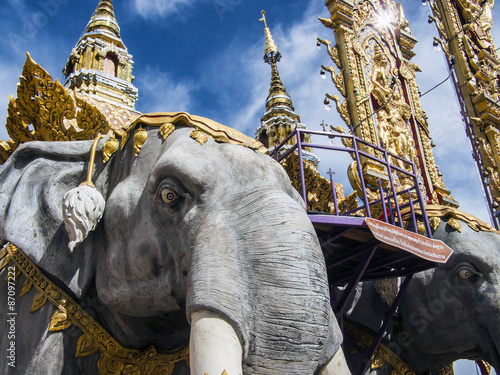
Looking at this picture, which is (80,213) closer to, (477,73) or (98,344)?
(98,344)

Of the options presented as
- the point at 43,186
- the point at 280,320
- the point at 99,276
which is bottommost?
the point at 280,320

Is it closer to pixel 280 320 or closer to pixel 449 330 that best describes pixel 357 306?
pixel 449 330

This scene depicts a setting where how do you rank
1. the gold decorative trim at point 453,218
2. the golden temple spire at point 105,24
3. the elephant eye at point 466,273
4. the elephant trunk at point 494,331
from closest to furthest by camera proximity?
the elephant trunk at point 494,331, the elephant eye at point 466,273, the gold decorative trim at point 453,218, the golden temple spire at point 105,24

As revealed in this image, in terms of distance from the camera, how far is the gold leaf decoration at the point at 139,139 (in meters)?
2.02

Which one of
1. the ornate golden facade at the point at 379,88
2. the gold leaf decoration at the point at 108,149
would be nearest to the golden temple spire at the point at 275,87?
the ornate golden facade at the point at 379,88

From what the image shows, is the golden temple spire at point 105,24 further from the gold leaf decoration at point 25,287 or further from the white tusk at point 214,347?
the white tusk at point 214,347

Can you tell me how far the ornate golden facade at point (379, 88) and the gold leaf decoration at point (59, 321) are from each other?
3.91m

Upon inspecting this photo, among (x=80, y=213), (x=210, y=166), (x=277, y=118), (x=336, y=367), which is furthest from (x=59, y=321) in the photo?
(x=277, y=118)

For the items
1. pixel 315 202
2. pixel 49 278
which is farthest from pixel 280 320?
pixel 315 202

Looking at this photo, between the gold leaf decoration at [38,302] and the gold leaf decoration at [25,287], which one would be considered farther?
the gold leaf decoration at [25,287]

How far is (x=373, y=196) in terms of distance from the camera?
5207 mm

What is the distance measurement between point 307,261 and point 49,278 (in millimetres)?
1107

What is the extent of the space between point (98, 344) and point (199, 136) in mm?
Result: 873

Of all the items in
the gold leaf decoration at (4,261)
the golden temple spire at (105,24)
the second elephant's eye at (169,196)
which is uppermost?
the golden temple spire at (105,24)
